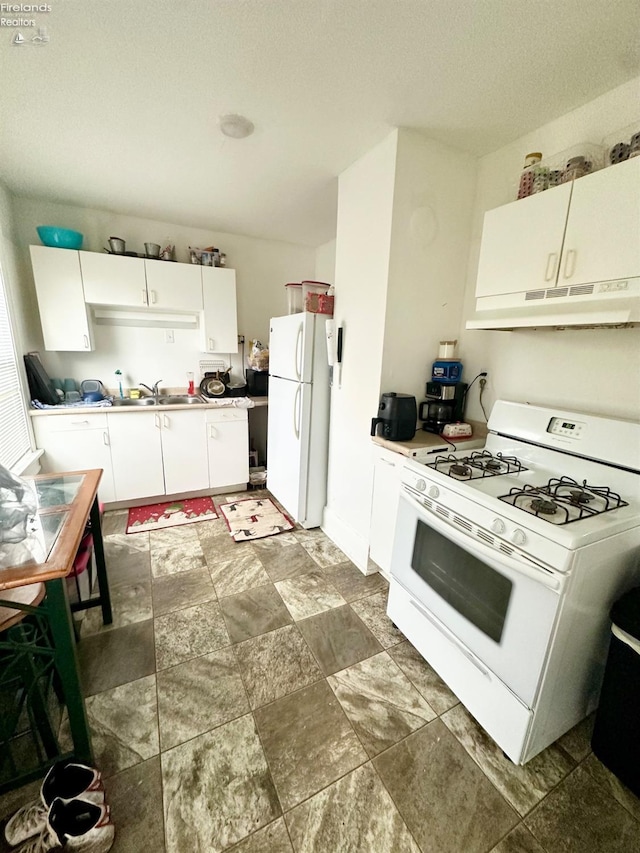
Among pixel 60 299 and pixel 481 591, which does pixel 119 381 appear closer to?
pixel 60 299

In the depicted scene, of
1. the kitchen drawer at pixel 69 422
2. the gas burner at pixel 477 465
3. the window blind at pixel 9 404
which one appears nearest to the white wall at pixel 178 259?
the window blind at pixel 9 404

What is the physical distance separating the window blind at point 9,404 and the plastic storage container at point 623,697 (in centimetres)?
317

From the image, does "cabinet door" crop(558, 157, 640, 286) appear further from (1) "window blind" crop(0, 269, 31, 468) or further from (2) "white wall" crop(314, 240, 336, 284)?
(1) "window blind" crop(0, 269, 31, 468)

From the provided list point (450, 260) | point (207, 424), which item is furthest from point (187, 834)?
point (450, 260)

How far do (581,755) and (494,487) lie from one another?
1051mm

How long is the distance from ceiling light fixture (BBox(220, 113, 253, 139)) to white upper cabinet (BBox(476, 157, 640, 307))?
134 cm

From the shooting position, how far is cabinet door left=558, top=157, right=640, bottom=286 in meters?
1.16

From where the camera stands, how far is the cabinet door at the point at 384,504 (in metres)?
1.86

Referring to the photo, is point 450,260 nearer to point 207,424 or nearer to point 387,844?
point 207,424

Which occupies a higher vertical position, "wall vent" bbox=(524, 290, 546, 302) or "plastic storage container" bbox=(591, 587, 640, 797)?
"wall vent" bbox=(524, 290, 546, 302)

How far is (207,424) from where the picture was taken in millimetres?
3086

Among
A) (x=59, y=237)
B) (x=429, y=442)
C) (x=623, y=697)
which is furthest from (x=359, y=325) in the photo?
(x=59, y=237)

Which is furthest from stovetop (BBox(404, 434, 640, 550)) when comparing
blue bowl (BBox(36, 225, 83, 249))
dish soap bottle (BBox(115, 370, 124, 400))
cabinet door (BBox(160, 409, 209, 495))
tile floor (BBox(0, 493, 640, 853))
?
blue bowl (BBox(36, 225, 83, 249))

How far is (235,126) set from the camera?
174cm
